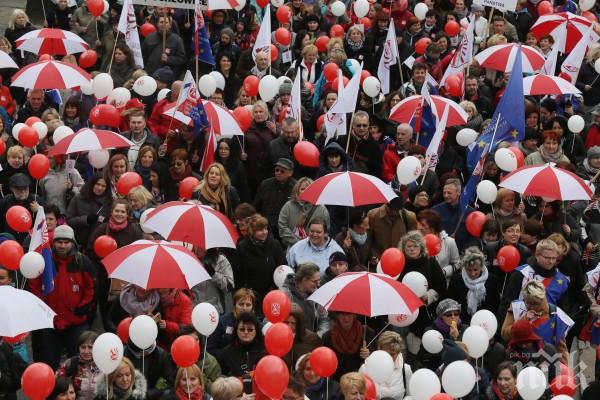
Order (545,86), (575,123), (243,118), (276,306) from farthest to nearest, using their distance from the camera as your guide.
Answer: (545,86) < (575,123) < (243,118) < (276,306)

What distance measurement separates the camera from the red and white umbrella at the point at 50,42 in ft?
56.6

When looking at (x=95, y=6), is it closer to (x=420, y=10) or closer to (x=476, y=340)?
(x=420, y=10)

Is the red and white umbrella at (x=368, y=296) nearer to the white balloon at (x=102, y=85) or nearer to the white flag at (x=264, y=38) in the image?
the white balloon at (x=102, y=85)

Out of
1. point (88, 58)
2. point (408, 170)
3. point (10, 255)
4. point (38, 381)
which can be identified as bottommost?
point (88, 58)

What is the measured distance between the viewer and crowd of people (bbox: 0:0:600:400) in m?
10.8

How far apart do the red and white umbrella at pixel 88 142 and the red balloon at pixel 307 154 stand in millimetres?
1698

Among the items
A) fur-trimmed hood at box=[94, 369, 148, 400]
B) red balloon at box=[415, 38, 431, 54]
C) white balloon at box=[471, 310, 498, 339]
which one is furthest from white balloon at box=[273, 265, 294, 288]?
red balloon at box=[415, 38, 431, 54]

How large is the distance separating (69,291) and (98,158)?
245 cm

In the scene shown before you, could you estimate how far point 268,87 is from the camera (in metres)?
15.9

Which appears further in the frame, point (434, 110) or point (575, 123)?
point (575, 123)

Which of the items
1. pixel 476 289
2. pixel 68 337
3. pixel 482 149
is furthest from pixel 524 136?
pixel 68 337

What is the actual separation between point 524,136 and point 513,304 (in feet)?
12.2

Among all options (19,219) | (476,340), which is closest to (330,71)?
(19,219)

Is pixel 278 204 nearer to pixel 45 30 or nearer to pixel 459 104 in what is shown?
pixel 459 104
